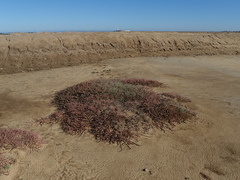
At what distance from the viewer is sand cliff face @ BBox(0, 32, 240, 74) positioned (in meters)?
19.7

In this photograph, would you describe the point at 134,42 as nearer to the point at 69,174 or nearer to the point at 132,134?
the point at 132,134

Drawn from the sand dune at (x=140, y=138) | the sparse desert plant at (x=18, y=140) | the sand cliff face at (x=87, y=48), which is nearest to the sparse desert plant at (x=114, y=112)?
the sand dune at (x=140, y=138)

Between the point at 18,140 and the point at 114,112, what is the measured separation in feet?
11.0

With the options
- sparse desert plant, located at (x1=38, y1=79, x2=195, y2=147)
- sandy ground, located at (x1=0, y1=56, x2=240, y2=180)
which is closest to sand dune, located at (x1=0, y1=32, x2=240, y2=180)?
sandy ground, located at (x1=0, y1=56, x2=240, y2=180)

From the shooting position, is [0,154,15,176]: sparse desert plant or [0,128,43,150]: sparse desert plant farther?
[0,128,43,150]: sparse desert plant

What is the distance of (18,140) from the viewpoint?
6223mm

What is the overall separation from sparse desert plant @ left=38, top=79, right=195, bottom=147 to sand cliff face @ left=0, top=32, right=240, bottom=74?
1074 centimetres

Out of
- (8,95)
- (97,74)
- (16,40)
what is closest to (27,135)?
(8,95)

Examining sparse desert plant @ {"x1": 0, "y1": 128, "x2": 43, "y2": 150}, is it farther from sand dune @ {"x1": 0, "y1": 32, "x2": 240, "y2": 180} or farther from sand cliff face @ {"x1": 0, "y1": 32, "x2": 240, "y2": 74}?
sand cliff face @ {"x1": 0, "y1": 32, "x2": 240, "y2": 74}

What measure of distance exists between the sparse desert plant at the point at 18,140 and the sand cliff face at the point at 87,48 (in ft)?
41.7

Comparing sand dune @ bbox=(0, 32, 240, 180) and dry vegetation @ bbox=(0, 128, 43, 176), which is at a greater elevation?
dry vegetation @ bbox=(0, 128, 43, 176)

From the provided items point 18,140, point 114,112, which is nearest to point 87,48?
point 114,112

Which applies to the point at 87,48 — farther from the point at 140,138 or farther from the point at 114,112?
the point at 140,138

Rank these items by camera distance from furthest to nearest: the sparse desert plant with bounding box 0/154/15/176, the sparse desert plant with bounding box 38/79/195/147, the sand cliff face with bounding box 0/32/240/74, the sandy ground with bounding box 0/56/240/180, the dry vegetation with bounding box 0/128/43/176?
the sand cliff face with bounding box 0/32/240/74, the sparse desert plant with bounding box 38/79/195/147, the dry vegetation with bounding box 0/128/43/176, the sandy ground with bounding box 0/56/240/180, the sparse desert plant with bounding box 0/154/15/176
